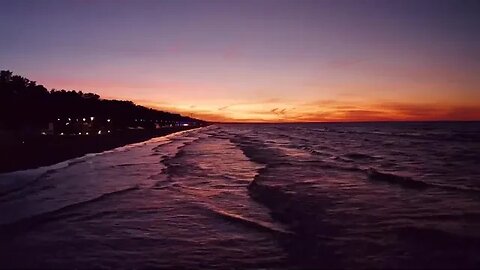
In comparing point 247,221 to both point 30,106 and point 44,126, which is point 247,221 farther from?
point 44,126

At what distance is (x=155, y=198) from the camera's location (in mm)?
19109

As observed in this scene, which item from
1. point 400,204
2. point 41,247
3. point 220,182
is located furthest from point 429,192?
point 41,247

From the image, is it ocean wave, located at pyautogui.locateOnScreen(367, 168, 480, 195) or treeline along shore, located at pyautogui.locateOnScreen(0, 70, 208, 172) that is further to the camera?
treeline along shore, located at pyautogui.locateOnScreen(0, 70, 208, 172)

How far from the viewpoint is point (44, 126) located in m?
81.1

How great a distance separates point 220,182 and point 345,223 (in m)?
11.5

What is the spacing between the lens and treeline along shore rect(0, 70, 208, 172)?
1583 inches

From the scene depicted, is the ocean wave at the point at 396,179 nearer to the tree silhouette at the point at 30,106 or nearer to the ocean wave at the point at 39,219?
the ocean wave at the point at 39,219

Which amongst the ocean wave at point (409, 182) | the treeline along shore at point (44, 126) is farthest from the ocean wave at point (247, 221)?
the treeline along shore at point (44, 126)

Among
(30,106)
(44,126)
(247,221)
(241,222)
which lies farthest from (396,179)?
(44,126)

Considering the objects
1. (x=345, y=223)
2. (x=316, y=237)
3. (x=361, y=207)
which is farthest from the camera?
(x=361, y=207)

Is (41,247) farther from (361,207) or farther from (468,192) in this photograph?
(468,192)

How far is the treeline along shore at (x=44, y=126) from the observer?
40.2 metres

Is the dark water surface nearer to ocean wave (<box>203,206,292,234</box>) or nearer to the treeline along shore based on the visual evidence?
ocean wave (<box>203,206,292,234</box>)

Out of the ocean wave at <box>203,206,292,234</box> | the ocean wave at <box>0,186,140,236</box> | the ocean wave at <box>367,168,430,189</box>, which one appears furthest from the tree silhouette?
the ocean wave at <box>203,206,292,234</box>
